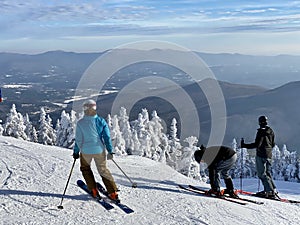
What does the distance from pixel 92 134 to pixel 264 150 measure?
629 centimetres

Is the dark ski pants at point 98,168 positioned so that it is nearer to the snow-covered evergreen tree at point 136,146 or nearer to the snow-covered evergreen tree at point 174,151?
the snow-covered evergreen tree at point 136,146

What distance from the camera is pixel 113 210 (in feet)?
29.6

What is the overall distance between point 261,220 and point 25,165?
7.78 m

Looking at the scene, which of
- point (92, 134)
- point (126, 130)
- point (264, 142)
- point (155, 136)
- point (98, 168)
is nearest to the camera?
point (92, 134)

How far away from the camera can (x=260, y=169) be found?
12.7m

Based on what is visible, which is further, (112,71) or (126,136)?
(126,136)

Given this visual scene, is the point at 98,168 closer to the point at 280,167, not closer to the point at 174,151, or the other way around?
the point at 174,151

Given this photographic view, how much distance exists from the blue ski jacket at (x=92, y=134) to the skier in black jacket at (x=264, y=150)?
5.44 m

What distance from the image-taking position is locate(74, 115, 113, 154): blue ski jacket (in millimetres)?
8891

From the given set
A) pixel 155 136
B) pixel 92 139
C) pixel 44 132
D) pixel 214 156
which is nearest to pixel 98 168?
pixel 92 139

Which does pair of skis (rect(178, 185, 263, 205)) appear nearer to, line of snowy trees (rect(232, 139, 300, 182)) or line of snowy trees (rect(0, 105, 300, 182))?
line of snowy trees (rect(0, 105, 300, 182))

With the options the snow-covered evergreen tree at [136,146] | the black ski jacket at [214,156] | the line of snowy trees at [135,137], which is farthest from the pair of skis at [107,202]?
the snow-covered evergreen tree at [136,146]

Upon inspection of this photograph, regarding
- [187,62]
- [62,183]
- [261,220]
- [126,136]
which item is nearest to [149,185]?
[62,183]

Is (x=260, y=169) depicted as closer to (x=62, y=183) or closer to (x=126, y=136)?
(x=62, y=183)
